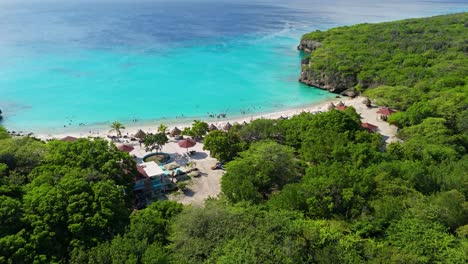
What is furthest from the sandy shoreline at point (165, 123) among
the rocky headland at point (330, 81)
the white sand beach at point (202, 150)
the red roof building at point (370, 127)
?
the red roof building at point (370, 127)

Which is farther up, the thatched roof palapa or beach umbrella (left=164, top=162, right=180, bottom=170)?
the thatched roof palapa

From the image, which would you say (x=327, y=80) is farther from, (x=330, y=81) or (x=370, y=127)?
(x=370, y=127)

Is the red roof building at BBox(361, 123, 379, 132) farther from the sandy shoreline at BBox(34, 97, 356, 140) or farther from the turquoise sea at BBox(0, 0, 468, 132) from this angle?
the turquoise sea at BBox(0, 0, 468, 132)

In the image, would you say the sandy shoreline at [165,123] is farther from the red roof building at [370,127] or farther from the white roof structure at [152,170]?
the white roof structure at [152,170]

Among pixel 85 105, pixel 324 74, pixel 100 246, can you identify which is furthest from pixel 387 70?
pixel 100 246

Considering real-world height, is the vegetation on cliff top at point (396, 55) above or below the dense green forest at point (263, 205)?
above

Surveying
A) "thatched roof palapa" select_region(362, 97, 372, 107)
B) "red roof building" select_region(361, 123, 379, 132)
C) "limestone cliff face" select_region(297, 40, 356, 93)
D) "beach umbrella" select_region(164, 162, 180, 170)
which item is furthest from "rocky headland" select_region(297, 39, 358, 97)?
"beach umbrella" select_region(164, 162, 180, 170)
